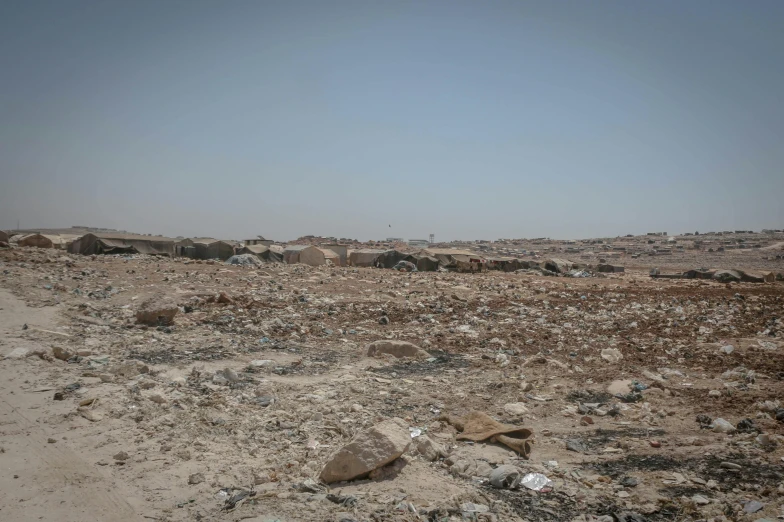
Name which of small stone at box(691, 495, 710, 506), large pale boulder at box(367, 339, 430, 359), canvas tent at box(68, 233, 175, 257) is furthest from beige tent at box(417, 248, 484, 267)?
small stone at box(691, 495, 710, 506)

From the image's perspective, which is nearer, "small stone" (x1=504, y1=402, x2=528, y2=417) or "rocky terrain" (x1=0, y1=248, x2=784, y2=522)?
"rocky terrain" (x1=0, y1=248, x2=784, y2=522)

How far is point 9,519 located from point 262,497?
1.38 metres

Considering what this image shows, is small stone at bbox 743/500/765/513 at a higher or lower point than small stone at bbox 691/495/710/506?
higher

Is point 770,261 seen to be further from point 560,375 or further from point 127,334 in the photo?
point 127,334

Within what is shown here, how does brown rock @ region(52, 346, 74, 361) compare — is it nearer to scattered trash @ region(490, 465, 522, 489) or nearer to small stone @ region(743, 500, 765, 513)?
scattered trash @ region(490, 465, 522, 489)

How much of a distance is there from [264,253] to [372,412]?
1575cm

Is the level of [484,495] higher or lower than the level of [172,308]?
lower

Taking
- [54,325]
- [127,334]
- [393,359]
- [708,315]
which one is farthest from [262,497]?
[708,315]

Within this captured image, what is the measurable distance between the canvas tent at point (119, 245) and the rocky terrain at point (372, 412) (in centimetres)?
1029

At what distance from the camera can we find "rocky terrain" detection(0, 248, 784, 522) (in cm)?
302

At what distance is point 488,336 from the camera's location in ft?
26.2

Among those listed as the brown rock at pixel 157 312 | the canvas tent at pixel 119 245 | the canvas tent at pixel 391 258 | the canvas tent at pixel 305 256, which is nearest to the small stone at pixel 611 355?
the brown rock at pixel 157 312

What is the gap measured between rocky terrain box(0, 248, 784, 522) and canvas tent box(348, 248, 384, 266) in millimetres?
11376

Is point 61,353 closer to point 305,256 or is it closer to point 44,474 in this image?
point 44,474
